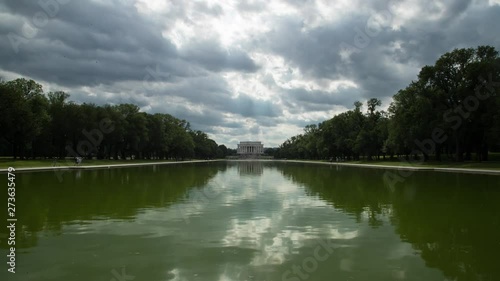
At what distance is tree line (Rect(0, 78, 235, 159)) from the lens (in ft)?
197

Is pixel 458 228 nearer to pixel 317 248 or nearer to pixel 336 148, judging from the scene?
pixel 317 248

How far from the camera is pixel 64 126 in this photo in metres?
76.9

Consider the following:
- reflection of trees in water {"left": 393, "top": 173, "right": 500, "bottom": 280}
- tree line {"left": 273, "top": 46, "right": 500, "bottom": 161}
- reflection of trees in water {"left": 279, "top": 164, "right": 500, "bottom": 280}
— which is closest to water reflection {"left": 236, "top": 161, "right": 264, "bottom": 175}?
tree line {"left": 273, "top": 46, "right": 500, "bottom": 161}

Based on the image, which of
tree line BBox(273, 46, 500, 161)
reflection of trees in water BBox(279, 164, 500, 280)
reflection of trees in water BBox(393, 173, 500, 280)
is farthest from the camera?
tree line BBox(273, 46, 500, 161)

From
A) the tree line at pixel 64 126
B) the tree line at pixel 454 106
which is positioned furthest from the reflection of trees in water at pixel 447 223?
the tree line at pixel 64 126

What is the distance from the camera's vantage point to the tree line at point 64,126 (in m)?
60.0

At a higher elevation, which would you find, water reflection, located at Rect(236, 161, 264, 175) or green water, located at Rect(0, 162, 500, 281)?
water reflection, located at Rect(236, 161, 264, 175)

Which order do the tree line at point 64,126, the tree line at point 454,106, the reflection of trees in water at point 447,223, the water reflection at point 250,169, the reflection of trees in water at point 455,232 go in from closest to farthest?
the reflection of trees in water at point 455,232 → the reflection of trees in water at point 447,223 → the water reflection at point 250,169 → the tree line at point 454,106 → the tree line at point 64,126

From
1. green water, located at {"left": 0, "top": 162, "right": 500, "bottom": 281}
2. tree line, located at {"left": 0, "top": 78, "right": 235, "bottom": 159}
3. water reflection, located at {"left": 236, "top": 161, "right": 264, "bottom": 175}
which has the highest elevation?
tree line, located at {"left": 0, "top": 78, "right": 235, "bottom": 159}

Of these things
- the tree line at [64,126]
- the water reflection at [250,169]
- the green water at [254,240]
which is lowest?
the green water at [254,240]

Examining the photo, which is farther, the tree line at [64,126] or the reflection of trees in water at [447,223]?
the tree line at [64,126]

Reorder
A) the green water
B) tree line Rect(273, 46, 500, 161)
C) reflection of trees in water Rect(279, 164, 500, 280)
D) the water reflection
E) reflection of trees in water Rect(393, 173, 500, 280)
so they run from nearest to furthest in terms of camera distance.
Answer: the green water, reflection of trees in water Rect(393, 173, 500, 280), reflection of trees in water Rect(279, 164, 500, 280), the water reflection, tree line Rect(273, 46, 500, 161)

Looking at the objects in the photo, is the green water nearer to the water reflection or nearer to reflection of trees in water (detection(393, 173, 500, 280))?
reflection of trees in water (detection(393, 173, 500, 280))

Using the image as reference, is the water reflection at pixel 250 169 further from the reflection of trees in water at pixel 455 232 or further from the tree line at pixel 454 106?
the reflection of trees in water at pixel 455 232
